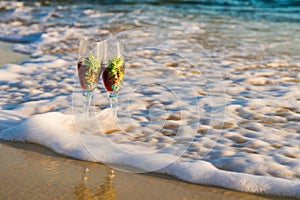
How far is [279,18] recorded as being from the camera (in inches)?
390

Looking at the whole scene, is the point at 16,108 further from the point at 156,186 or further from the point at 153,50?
the point at 153,50

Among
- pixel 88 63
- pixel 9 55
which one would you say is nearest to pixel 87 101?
pixel 88 63

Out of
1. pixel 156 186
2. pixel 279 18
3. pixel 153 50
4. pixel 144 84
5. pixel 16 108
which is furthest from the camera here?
pixel 279 18

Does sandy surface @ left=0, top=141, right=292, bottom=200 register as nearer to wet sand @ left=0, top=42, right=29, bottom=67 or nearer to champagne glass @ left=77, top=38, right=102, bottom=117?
champagne glass @ left=77, top=38, right=102, bottom=117

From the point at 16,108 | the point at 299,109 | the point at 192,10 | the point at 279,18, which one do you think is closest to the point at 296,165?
the point at 299,109

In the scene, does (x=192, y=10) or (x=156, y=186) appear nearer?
(x=156, y=186)

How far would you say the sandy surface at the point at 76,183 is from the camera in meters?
2.73

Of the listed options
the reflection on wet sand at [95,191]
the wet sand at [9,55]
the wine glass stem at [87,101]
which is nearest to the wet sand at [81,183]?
the reflection on wet sand at [95,191]

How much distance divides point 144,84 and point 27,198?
8.11ft

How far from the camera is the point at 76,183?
286 centimetres

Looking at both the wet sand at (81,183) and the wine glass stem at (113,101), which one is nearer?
Result: the wet sand at (81,183)

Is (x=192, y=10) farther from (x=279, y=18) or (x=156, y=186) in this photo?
(x=156, y=186)

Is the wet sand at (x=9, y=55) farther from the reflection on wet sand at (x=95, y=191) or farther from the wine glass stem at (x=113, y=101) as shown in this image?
the reflection on wet sand at (x=95, y=191)

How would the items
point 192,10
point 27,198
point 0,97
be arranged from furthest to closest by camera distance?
point 192,10, point 0,97, point 27,198
